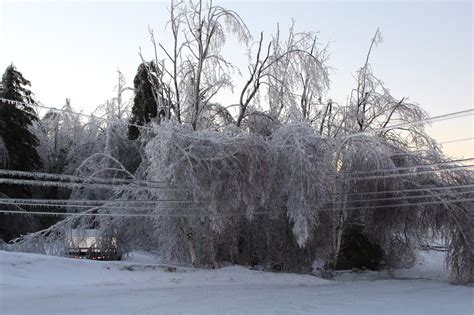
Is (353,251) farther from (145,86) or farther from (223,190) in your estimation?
(145,86)

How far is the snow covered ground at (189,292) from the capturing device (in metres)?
10.6

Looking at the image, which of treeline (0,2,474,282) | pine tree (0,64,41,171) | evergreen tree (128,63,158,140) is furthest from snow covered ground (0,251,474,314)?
pine tree (0,64,41,171)

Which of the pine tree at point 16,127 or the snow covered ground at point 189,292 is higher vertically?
the pine tree at point 16,127

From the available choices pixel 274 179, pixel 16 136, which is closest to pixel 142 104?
pixel 16 136

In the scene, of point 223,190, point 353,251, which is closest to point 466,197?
point 353,251

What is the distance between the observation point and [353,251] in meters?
20.9

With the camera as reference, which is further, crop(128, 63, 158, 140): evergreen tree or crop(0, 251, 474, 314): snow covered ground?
crop(128, 63, 158, 140): evergreen tree

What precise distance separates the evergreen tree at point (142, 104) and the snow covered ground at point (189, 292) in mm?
10642

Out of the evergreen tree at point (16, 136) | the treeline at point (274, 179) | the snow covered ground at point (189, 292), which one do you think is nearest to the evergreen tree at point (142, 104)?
the treeline at point (274, 179)

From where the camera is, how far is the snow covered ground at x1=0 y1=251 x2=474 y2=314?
1062 cm

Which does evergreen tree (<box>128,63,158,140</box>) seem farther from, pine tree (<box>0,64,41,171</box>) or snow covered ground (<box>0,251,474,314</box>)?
snow covered ground (<box>0,251,474,314</box>)

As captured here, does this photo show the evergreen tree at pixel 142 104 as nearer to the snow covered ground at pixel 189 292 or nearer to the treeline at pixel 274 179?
the treeline at pixel 274 179

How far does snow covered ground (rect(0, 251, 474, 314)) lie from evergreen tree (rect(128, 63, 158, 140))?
1064 centimetres

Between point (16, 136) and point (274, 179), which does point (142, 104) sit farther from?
point (274, 179)
